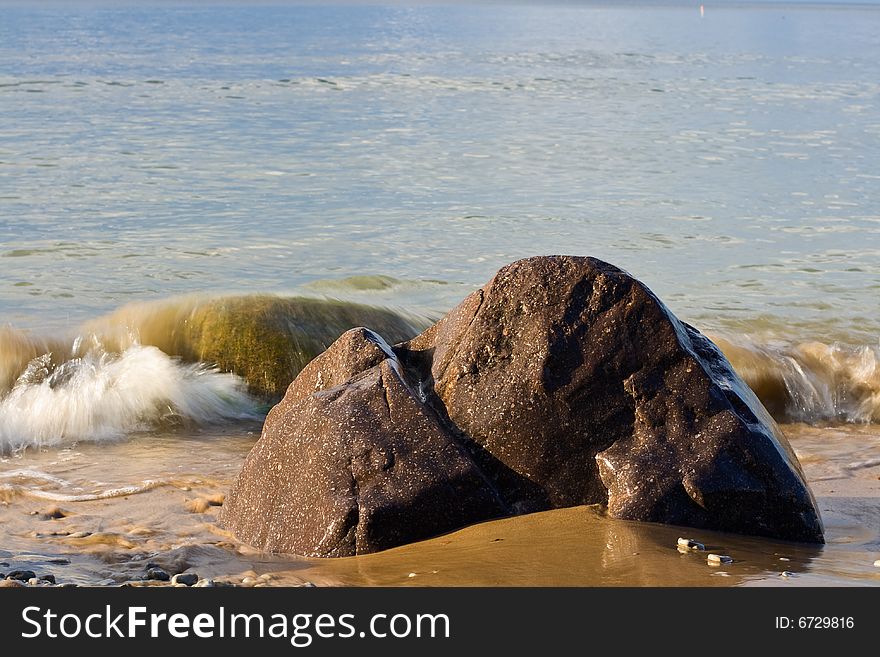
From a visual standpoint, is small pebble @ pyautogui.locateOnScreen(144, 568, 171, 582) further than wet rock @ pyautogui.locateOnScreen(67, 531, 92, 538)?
No

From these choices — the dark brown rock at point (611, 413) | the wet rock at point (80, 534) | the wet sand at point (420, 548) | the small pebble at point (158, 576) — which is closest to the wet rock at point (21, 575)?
the wet sand at point (420, 548)

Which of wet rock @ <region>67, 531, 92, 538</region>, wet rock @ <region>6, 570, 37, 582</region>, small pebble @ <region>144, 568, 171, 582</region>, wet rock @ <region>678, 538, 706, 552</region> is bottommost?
wet rock @ <region>67, 531, 92, 538</region>

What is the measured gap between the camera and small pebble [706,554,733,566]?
4.55 m

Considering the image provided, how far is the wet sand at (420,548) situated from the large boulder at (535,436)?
0.12 meters

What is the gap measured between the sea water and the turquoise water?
65mm

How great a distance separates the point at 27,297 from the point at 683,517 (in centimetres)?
832

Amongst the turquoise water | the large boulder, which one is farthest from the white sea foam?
the large boulder

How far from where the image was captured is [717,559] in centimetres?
458

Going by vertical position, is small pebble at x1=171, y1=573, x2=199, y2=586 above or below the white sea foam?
above

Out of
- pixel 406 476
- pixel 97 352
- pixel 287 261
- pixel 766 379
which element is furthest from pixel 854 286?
pixel 406 476

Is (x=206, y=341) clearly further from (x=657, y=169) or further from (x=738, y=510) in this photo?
(x=657, y=169)

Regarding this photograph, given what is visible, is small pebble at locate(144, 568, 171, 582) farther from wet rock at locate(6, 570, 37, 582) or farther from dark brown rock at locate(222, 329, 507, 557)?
dark brown rock at locate(222, 329, 507, 557)

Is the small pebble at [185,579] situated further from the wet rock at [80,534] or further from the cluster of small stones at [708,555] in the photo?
the cluster of small stones at [708,555]

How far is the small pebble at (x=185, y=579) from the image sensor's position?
456cm
